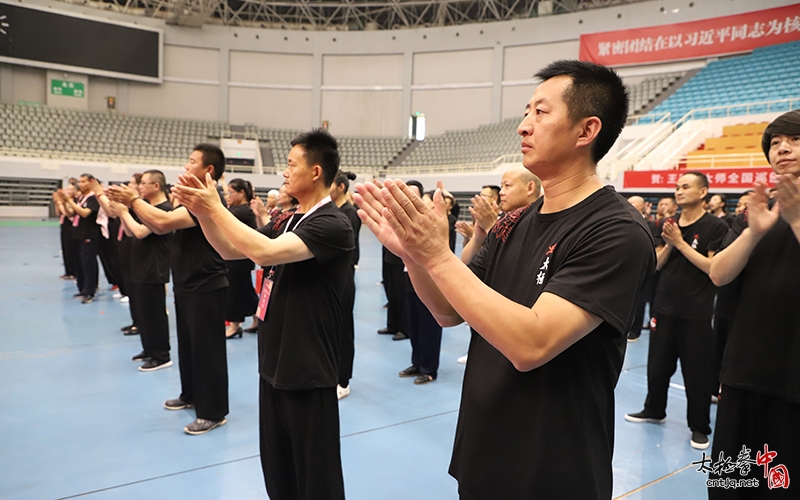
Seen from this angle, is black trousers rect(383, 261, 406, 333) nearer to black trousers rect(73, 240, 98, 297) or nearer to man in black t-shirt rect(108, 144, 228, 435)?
man in black t-shirt rect(108, 144, 228, 435)

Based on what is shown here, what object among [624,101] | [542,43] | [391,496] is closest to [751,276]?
[624,101]

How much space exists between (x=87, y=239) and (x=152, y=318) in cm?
370

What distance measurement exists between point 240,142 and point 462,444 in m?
23.5

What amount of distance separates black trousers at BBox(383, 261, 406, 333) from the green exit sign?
23032 mm

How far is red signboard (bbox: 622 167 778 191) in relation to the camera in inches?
441

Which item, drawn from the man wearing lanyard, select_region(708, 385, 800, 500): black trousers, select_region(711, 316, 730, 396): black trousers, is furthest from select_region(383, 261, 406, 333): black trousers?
select_region(708, 385, 800, 500): black trousers

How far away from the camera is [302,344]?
7.68 feet

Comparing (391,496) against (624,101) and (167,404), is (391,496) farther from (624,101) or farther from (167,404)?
(624,101)

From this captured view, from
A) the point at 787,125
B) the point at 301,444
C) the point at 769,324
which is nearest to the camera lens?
the point at 787,125

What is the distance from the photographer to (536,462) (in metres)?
1.27

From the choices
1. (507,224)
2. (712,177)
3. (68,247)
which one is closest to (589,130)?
(507,224)

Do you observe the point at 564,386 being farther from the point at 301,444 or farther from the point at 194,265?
the point at 194,265

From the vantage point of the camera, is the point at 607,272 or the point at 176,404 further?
the point at 176,404

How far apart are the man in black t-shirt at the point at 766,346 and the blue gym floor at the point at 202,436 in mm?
954
